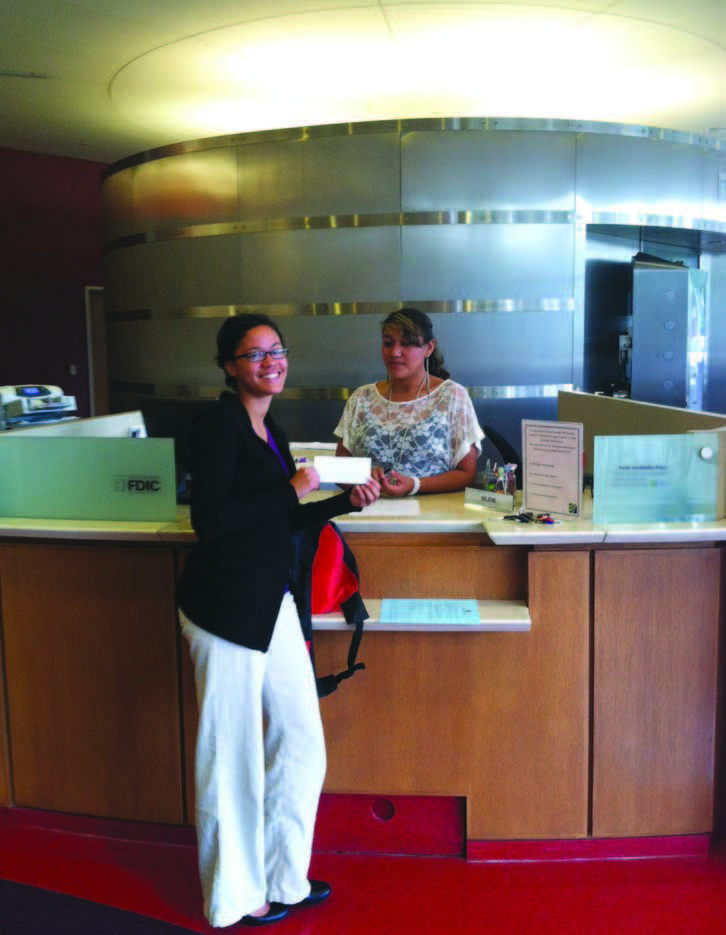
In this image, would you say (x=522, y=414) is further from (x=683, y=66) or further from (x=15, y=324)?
(x=15, y=324)

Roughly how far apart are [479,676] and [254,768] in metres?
0.73

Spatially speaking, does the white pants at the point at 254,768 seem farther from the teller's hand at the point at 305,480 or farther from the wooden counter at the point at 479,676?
the wooden counter at the point at 479,676

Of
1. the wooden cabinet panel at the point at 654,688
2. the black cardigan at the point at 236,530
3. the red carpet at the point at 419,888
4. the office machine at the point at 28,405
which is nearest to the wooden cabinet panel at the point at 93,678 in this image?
the red carpet at the point at 419,888

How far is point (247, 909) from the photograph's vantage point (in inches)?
83.0

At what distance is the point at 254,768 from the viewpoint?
6.73 feet

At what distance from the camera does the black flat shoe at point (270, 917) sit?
2.17 meters

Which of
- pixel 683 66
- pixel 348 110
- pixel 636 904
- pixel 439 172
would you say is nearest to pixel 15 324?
pixel 348 110

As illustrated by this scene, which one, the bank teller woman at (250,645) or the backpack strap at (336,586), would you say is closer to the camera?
the bank teller woman at (250,645)

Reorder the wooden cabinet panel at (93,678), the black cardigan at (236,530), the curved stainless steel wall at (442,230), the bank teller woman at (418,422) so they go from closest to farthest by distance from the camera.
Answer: the black cardigan at (236,530) → the wooden cabinet panel at (93,678) → the bank teller woman at (418,422) → the curved stainless steel wall at (442,230)

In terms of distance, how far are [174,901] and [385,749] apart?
697 millimetres

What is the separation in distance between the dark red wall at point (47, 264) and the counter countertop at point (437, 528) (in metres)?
7.16

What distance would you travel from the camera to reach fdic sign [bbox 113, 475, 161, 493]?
260cm

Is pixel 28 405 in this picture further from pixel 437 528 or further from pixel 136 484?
pixel 437 528

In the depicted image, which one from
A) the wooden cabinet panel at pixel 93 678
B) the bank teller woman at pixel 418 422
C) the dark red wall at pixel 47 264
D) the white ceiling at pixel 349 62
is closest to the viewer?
the wooden cabinet panel at pixel 93 678
